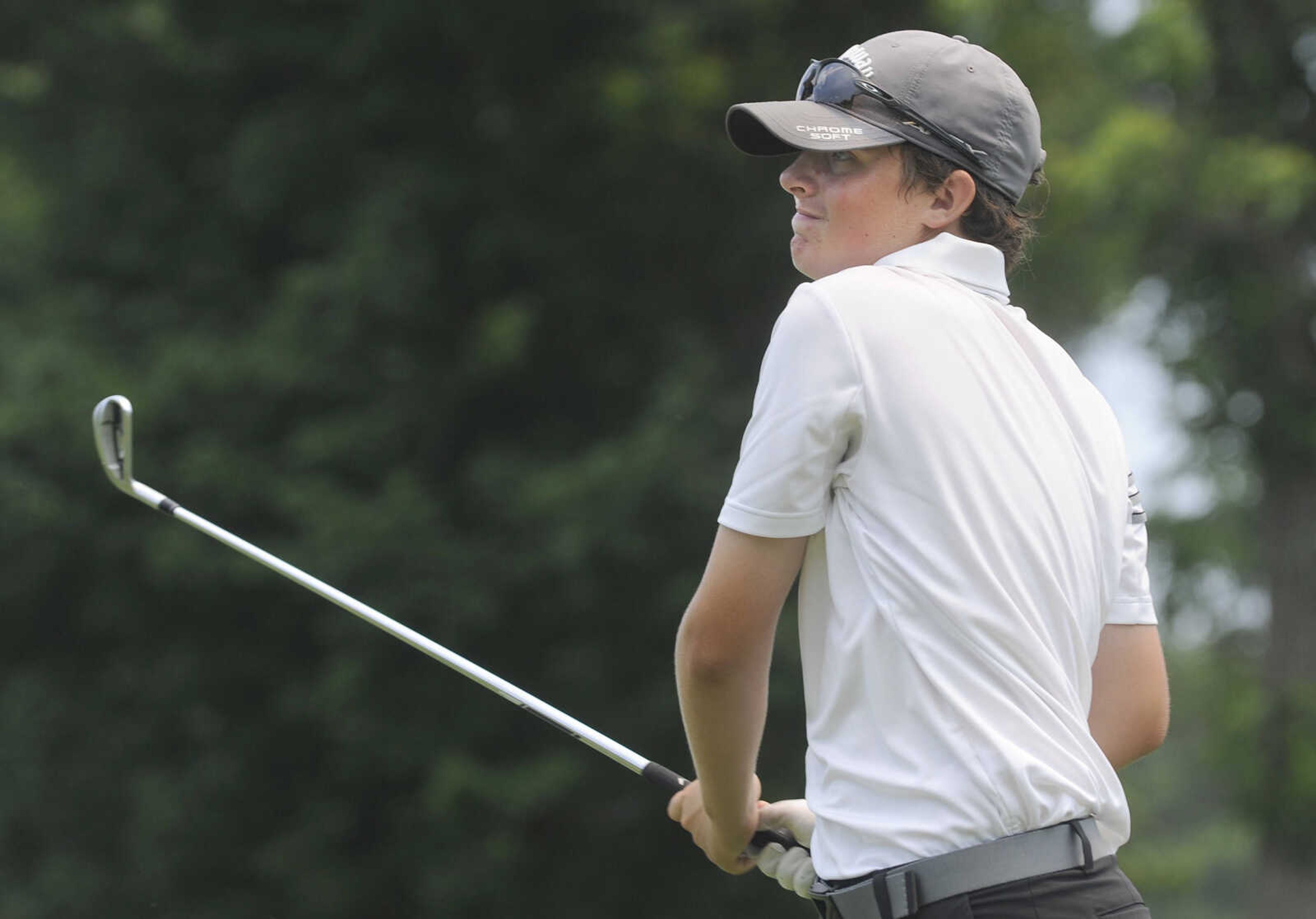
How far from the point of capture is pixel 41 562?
9.34 meters

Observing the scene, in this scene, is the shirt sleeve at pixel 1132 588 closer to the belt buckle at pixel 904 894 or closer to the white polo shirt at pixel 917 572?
the white polo shirt at pixel 917 572

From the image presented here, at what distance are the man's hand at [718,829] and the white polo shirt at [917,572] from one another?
0.15 m

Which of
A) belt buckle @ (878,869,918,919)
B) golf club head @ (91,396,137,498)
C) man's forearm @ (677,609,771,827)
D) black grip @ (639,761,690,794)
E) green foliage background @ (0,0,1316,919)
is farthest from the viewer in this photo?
green foliage background @ (0,0,1316,919)

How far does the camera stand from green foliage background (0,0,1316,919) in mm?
8656

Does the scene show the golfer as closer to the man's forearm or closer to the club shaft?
the man's forearm

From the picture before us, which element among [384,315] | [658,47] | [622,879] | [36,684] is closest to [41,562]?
[36,684]

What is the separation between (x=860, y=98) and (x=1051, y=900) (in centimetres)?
87

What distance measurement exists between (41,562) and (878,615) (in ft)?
27.5

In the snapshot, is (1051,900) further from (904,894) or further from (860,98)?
(860,98)

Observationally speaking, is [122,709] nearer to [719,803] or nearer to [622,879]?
[622,879]

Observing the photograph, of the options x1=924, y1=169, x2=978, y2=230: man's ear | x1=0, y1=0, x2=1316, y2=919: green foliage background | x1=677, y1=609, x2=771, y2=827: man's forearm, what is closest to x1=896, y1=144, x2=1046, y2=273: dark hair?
x1=924, y1=169, x2=978, y2=230: man's ear

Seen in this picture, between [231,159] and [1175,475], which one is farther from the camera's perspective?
[1175,475]

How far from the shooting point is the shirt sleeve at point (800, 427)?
1.70 meters

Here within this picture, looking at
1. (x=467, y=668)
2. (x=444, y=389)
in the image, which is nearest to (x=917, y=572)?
(x=467, y=668)
